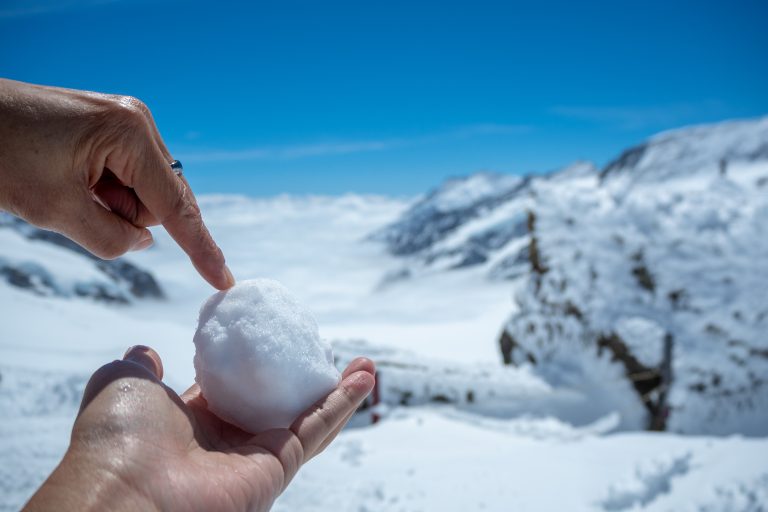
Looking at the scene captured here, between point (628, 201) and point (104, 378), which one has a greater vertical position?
point (628, 201)

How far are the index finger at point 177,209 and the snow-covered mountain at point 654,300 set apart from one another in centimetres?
643

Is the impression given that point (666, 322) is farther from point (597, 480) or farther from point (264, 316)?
point (264, 316)

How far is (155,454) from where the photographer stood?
1.54 m

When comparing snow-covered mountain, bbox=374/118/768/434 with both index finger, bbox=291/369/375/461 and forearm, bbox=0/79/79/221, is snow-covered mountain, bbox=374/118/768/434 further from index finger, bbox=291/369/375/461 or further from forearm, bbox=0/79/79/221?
forearm, bbox=0/79/79/221

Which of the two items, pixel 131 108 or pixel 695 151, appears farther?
pixel 695 151

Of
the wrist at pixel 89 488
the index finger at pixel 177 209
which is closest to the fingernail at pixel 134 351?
the index finger at pixel 177 209

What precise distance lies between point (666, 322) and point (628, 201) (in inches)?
89.2

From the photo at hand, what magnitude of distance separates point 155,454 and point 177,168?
1.24 meters

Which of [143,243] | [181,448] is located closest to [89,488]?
[181,448]

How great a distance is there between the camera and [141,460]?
1.49 metres

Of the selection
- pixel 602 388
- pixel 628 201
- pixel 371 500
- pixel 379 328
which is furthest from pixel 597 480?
pixel 379 328

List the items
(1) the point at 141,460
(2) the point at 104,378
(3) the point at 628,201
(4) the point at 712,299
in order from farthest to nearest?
(3) the point at 628,201 < (4) the point at 712,299 < (2) the point at 104,378 < (1) the point at 141,460

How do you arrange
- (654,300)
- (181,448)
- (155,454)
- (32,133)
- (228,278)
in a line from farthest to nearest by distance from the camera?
(654,300)
(228,278)
(32,133)
(181,448)
(155,454)

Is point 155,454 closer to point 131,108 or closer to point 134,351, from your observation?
point 134,351
